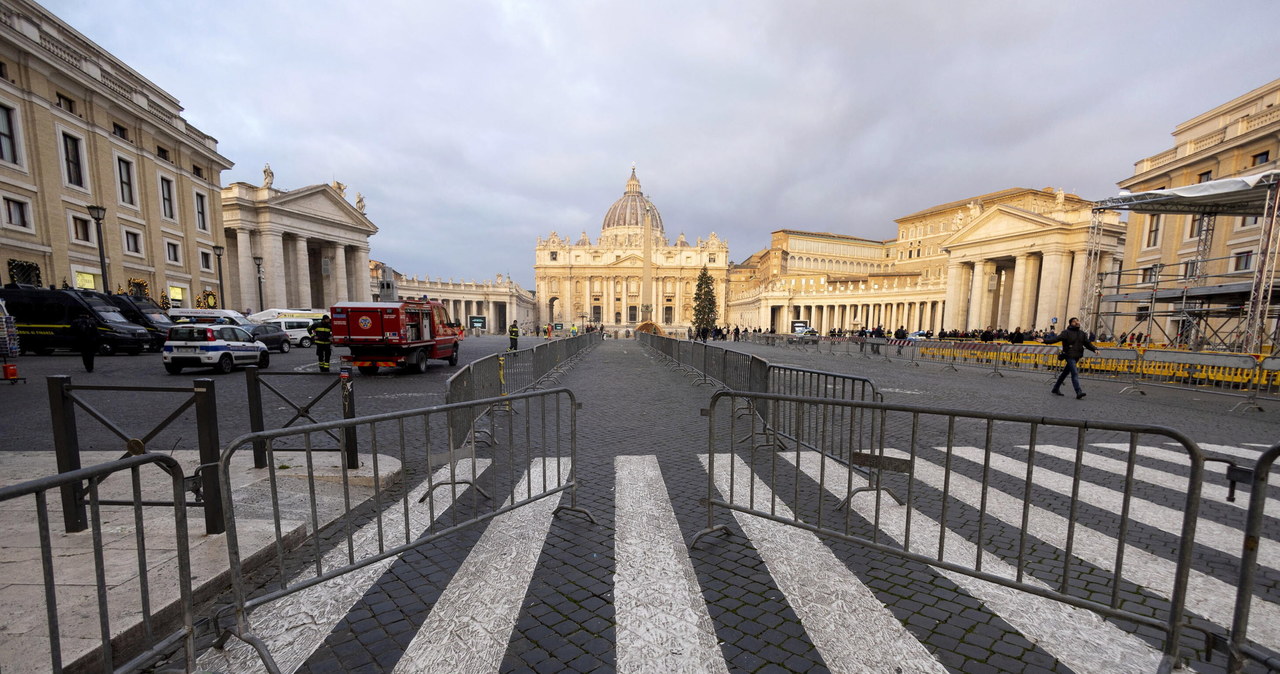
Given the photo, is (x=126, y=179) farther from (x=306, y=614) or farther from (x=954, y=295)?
(x=954, y=295)

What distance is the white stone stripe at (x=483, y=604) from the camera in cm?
228

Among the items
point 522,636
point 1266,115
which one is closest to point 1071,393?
point 522,636

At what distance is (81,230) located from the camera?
2216 cm

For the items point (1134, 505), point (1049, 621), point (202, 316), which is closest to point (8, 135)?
point (202, 316)

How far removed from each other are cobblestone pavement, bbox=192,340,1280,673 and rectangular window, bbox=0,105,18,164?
99.9ft

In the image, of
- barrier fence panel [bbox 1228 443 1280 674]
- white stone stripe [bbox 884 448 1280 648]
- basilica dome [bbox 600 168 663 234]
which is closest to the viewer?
barrier fence panel [bbox 1228 443 1280 674]

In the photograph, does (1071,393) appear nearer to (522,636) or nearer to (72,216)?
→ (522,636)

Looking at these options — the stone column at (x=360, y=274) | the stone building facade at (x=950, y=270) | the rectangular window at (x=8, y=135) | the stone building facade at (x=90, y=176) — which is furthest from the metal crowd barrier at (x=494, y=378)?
the stone column at (x=360, y=274)

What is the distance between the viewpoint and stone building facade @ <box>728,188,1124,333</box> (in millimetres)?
39594

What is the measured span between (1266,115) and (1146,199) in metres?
14.7

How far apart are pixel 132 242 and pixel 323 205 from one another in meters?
20.6

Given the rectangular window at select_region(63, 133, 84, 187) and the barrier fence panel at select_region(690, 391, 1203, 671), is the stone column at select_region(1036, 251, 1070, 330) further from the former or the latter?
the rectangular window at select_region(63, 133, 84, 187)

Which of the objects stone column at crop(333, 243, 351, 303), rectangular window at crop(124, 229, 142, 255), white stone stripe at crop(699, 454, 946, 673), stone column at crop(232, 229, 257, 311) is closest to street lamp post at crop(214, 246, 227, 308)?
rectangular window at crop(124, 229, 142, 255)

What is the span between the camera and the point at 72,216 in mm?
21547
